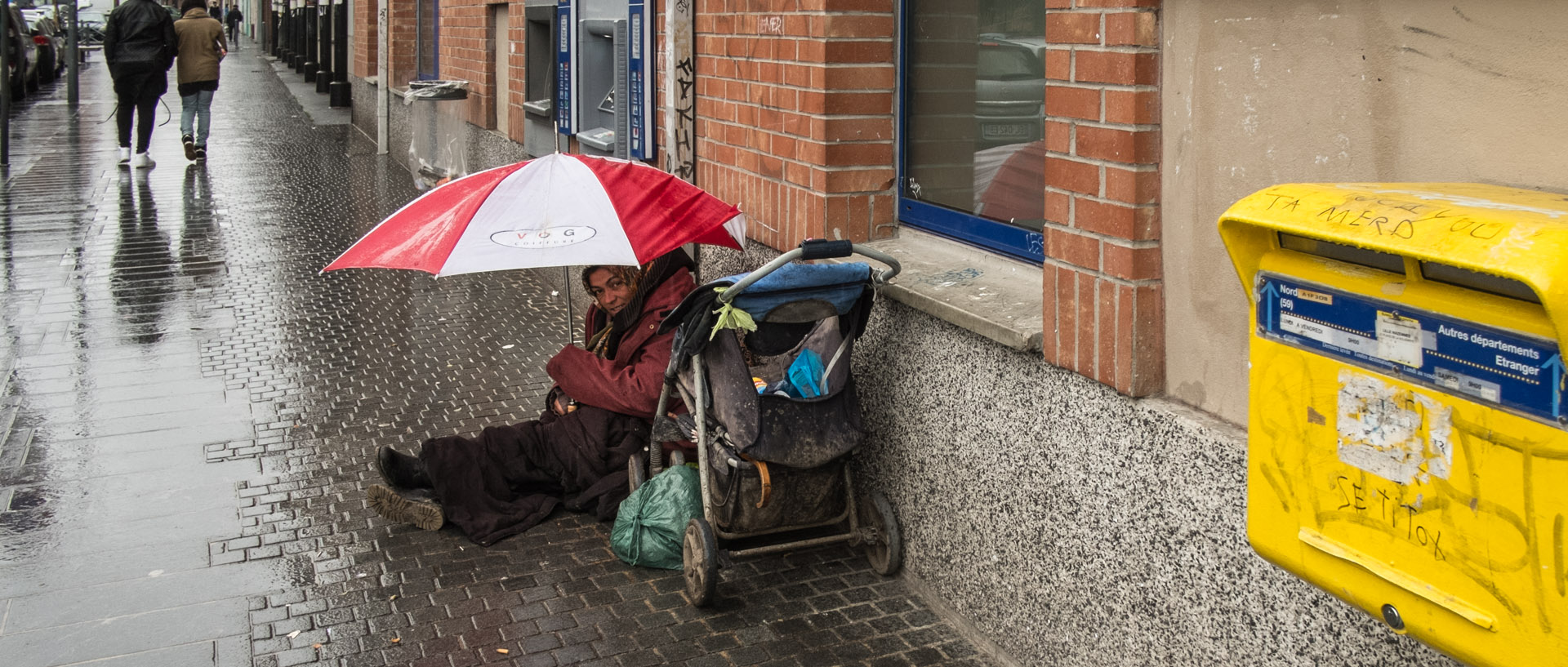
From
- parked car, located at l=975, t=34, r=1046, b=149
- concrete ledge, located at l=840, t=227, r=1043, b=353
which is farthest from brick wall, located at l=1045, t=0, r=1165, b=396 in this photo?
parked car, located at l=975, t=34, r=1046, b=149

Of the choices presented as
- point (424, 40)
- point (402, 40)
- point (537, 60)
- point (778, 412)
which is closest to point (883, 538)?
point (778, 412)

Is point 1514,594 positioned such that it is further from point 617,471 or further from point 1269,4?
point 617,471

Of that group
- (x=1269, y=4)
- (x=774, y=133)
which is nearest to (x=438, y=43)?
(x=774, y=133)

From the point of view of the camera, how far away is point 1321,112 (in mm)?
2738

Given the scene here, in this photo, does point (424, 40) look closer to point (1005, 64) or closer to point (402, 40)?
point (402, 40)

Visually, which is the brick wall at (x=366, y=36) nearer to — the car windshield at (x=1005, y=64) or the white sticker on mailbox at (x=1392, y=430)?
the car windshield at (x=1005, y=64)

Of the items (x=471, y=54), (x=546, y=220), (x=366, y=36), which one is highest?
(x=366, y=36)

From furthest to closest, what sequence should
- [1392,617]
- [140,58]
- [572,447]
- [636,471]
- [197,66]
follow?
A: [197,66] < [140,58] < [572,447] < [636,471] < [1392,617]

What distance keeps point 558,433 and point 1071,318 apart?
7.51 ft

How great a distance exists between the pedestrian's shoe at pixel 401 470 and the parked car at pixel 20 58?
21091 mm

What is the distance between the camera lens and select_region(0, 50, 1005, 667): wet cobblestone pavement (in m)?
4.09

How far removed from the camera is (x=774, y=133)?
17.5ft

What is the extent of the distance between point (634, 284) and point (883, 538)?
1380 millimetres

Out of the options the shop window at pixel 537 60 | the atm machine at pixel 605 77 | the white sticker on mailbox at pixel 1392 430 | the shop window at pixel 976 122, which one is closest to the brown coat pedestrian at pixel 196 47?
the shop window at pixel 537 60
